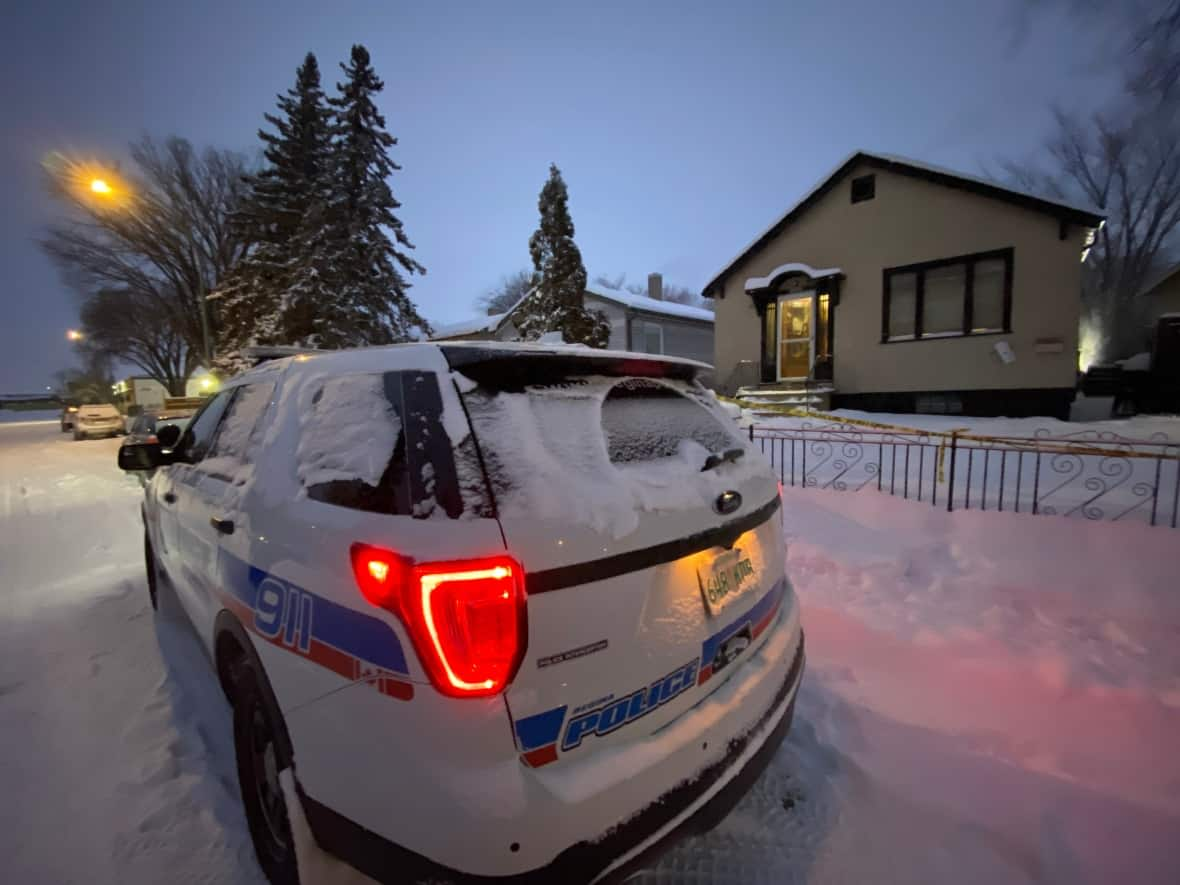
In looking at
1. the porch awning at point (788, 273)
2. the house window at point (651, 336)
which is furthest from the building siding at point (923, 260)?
the house window at point (651, 336)

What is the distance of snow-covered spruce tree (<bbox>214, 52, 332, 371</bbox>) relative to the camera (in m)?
17.8

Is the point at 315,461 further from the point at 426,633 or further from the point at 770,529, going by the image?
the point at 770,529

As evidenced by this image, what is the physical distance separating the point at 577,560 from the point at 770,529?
1.08 m

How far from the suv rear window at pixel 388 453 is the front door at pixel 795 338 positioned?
14.6 metres

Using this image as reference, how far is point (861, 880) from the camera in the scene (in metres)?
1.92

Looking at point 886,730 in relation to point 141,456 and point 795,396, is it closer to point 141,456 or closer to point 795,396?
point 141,456

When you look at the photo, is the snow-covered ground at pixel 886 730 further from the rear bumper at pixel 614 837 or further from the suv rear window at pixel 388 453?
the suv rear window at pixel 388 453

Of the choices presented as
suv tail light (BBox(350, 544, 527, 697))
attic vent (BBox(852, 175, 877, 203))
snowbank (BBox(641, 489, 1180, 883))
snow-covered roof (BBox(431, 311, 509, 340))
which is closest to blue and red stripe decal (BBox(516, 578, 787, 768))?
suv tail light (BBox(350, 544, 527, 697))

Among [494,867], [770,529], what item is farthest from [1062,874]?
[494,867]

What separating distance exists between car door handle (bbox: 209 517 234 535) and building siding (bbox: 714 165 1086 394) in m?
14.5

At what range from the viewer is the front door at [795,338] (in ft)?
49.1

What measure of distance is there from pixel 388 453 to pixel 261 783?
1439 mm

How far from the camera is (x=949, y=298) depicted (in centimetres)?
1284

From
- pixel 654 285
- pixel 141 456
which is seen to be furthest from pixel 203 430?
pixel 654 285
